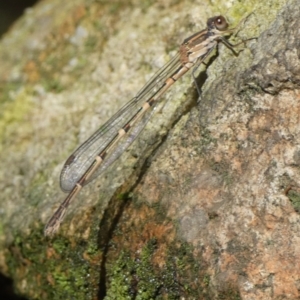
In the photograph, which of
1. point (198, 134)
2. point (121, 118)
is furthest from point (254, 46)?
point (121, 118)

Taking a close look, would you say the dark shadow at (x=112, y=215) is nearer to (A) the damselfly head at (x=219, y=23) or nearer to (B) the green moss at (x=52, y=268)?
(B) the green moss at (x=52, y=268)

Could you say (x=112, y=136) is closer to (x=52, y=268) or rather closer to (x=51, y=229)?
(x=51, y=229)

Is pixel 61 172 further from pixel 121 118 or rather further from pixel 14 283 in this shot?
pixel 14 283

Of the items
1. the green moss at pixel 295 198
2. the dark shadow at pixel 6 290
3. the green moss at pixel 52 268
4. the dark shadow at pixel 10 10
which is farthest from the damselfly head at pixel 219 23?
the dark shadow at pixel 10 10

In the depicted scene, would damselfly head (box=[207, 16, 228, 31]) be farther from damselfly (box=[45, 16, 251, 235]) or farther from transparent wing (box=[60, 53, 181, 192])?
transparent wing (box=[60, 53, 181, 192])

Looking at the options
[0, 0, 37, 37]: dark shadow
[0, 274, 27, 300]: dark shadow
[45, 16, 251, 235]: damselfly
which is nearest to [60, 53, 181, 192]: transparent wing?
[45, 16, 251, 235]: damselfly

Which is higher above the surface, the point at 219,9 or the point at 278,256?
the point at 219,9

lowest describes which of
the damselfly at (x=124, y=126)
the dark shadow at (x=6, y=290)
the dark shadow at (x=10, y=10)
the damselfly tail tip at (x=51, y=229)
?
the dark shadow at (x=6, y=290)
